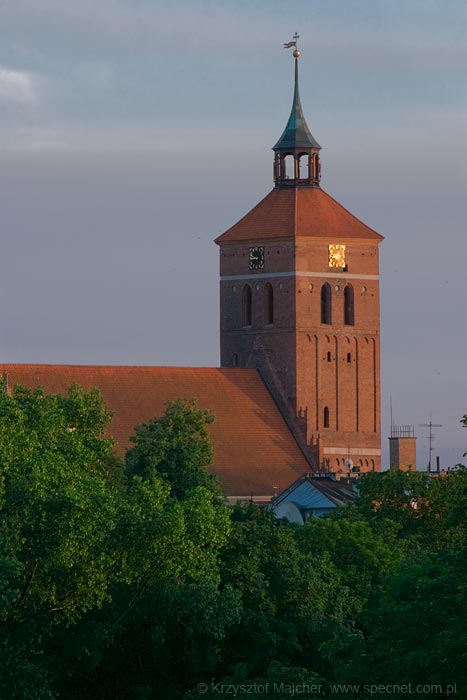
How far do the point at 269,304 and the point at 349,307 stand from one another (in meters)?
3.88

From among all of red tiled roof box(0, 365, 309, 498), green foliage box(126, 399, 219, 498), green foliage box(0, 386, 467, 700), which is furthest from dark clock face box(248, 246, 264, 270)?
green foliage box(0, 386, 467, 700)

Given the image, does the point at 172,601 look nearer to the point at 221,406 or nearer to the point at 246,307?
the point at 221,406

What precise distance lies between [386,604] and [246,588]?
8.35m

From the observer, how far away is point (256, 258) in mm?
123062

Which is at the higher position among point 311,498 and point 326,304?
point 326,304

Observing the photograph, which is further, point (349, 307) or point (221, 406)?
point (349, 307)

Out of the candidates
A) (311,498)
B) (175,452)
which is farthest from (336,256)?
(175,452)

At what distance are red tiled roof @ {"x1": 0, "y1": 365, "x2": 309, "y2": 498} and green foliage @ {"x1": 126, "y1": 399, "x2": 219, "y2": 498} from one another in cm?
1789

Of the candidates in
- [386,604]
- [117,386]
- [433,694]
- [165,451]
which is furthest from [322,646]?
[117,386]

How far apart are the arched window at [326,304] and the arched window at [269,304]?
7.83ft

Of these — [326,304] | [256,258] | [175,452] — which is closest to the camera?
[175,452]

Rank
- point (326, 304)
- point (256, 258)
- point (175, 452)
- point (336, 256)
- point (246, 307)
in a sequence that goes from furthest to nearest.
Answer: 1. point (246, 307)
2. point (326, 304)
3. point (256, 258)
4. point (336, 256)
5. point (175, 452)

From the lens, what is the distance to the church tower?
122 meters

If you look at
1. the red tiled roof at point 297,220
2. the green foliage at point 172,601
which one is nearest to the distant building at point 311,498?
the red tiled roof at point 297,220
